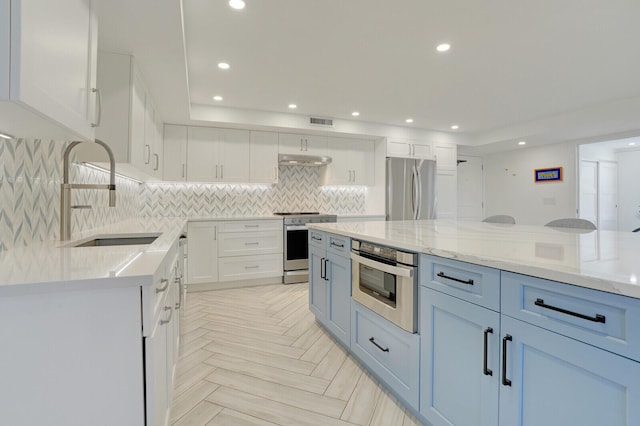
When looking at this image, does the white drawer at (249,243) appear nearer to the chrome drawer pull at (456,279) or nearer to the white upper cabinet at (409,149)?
the white upper cabinet at (409,149)

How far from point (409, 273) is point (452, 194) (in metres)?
4.58

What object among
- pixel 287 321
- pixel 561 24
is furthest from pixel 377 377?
pixel 561 24

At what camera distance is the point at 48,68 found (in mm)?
896

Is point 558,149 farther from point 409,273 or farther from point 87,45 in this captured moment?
point 87,45

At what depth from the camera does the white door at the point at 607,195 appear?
18.8ft

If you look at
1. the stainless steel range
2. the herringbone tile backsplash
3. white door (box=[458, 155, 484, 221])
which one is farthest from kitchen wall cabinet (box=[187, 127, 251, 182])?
white door (box=[458, 155, 484, 221])

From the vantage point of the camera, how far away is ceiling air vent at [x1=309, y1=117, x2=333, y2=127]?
438cm

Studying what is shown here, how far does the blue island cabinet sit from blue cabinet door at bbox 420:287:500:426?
773 mm

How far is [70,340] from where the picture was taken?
0.83 metres

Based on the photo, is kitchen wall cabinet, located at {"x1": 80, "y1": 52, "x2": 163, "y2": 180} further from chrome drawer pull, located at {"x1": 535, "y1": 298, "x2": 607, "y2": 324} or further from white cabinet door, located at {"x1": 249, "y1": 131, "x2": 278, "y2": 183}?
chrome drawer pull, located at {"x1": 535, "y1": 298, "x2": 607, "y2": 324}

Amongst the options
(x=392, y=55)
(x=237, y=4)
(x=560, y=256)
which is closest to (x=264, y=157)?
(x=392, y=55)

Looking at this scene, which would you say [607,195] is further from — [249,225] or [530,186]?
[249,225]

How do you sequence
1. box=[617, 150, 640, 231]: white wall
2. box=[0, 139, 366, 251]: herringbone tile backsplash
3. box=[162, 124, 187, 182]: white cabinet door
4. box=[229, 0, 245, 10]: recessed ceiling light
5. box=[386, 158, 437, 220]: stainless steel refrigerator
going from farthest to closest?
box=[617, 150, 640, 231]: white wall
box=[386, 158, 437, 220]: stainless steel refrigerator
box=[162, 124, 187, 182]: white cabinet door
box=[229, 0, 245, 10]: recessed ceiling light
box=[0, 139, 366, 251]: herringbone tile backsplash

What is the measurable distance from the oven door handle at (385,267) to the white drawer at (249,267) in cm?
235
